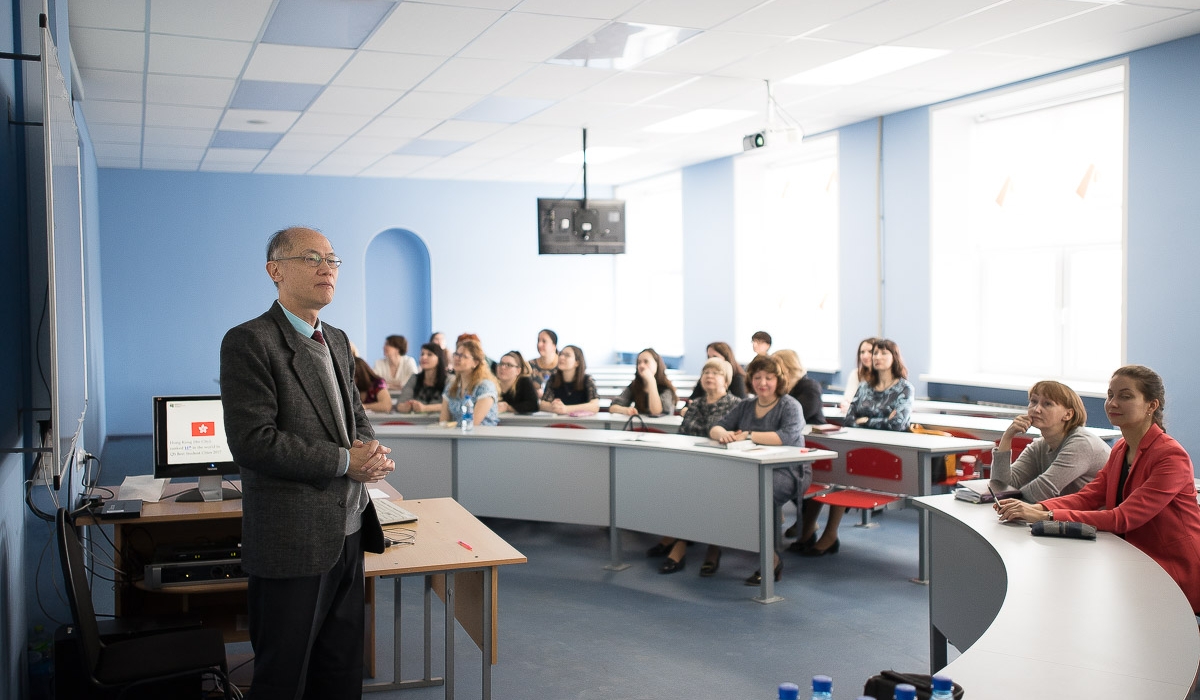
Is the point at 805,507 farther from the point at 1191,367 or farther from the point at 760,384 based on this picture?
the point at 1191,367

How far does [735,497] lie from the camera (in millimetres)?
4887

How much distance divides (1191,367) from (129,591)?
5.81 m

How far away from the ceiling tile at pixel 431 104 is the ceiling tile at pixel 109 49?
1.84 m

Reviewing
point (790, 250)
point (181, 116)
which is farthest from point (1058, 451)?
point (181, 116)

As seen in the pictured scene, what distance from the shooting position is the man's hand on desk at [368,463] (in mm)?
2379

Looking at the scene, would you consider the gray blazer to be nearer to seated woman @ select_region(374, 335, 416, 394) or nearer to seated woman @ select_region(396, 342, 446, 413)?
seated woman @ select_region(396, 342, 446, 413)

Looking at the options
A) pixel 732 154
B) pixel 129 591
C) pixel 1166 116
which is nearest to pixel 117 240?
pixel 732 154

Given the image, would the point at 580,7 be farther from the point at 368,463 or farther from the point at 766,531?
the point at 368,463

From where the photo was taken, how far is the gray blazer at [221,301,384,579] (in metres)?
2.28

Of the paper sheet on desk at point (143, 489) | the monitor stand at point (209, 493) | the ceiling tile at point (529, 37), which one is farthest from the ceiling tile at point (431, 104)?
the monitor stand at point (209, 493)

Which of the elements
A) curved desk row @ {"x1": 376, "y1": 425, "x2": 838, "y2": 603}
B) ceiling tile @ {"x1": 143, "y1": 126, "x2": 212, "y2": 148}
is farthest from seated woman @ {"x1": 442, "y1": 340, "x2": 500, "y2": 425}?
ceiling tile @ {"x1": 143, "y1": 126, "x2": 212, "y2": 148}

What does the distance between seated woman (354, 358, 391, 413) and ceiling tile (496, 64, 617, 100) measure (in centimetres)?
232

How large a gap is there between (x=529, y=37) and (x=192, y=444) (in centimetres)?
309

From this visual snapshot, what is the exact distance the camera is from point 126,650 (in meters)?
2.81
